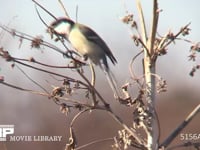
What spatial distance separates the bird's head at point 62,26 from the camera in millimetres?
824

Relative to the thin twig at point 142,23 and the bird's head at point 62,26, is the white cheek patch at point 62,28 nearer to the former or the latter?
the bird's head at point 62,26

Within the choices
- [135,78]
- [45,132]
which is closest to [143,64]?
[135,78]

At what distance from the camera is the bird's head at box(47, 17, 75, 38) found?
824mm

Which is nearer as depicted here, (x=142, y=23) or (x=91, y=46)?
(x=142, y=23)

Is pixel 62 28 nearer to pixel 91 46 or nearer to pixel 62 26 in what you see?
pixel 62 26

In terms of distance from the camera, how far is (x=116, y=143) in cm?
80

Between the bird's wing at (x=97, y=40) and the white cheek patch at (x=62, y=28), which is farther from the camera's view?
the bird's wing at (x=97, y=40)

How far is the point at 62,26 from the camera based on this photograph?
2.87 feet

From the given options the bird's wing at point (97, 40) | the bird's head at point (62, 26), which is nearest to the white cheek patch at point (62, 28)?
the bird's head at point (62, 26)

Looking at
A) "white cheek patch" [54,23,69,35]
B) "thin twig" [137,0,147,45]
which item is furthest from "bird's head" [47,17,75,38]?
"thin twig" [137,0,147,45]

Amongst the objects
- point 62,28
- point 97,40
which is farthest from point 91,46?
point 62,28

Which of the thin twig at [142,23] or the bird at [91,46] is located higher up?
the bird at [91,46]

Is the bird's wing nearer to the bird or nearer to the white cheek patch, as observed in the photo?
the bird

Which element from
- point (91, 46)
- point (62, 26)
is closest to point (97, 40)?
point (91, 46)
